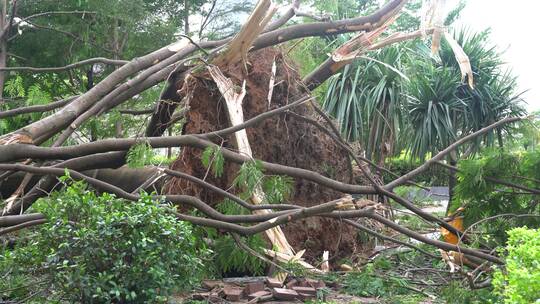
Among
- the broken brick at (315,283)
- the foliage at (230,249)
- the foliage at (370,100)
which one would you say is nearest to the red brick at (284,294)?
the broken brick at (315,283)

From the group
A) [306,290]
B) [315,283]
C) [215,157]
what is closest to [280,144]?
[215,157]

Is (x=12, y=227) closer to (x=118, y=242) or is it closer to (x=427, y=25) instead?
(x=118, y=242)

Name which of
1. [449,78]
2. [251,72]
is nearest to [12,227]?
[251,72]

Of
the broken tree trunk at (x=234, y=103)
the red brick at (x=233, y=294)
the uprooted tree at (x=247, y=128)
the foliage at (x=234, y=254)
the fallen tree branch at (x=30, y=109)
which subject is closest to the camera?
the red brick at (x=233, y=294)

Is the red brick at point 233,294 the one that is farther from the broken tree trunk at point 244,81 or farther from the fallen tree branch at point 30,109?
the fallen tree branch at point 30,109

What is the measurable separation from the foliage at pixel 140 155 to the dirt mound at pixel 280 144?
3.65 ft

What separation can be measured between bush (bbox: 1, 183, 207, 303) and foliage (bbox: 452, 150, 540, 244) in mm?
3586

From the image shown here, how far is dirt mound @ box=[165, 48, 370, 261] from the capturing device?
6795 millimetres

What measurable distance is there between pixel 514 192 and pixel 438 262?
44.1 inches

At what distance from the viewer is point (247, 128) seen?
6.98 m

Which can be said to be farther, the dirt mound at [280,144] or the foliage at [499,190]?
the dirt mound at [280,144]

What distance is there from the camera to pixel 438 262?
23.3 ft

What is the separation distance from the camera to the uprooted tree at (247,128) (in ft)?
18.8

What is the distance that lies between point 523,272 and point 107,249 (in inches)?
93.0
